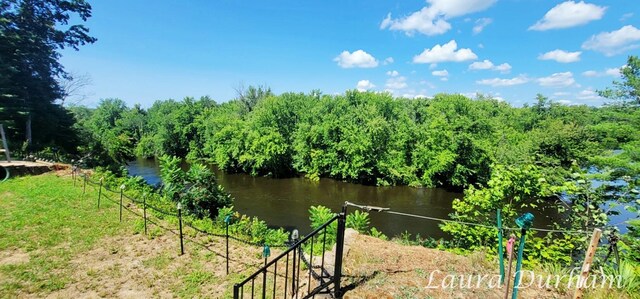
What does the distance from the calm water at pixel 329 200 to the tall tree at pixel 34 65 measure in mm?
8614

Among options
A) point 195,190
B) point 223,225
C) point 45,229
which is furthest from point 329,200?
point 45,229

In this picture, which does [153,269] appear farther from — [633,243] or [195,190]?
[633,243]

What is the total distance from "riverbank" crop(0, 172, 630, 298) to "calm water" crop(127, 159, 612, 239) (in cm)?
735

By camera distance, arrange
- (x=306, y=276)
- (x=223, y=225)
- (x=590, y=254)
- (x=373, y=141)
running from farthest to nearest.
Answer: (x=373, y=141)
(x=223, y=225)
(x=306, y=276)
(x=590, y=254)

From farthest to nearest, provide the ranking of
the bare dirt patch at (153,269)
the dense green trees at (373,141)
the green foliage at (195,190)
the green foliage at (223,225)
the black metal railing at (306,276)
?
1. the dense green trees at (373,141)
2. the green foliage at (195,190)
3. the green foliage at (223,225)
4. the bare dirt patch at (153,269)
5. the black metal railing at (306,276)

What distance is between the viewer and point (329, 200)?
19.8 meters

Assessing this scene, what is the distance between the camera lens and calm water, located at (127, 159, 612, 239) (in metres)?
14.8

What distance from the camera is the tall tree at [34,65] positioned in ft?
50.6

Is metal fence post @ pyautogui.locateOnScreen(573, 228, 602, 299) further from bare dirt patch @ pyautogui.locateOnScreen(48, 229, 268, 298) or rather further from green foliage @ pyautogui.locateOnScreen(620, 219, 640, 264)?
bare dirt patch @ pyautogui.locateOnScreen(48, 229, 268, 298)

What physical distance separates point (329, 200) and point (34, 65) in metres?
20.0

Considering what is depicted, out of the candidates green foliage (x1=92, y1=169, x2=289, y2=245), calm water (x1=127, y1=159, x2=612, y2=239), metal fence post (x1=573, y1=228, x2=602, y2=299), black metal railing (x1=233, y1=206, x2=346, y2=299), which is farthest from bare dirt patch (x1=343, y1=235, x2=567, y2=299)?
calm water (x1=127, y1=159, x2=612, y2=239)

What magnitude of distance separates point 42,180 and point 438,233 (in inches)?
687

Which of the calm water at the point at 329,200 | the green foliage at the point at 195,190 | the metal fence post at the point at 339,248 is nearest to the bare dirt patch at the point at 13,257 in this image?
the green foliage at the point at 195,190

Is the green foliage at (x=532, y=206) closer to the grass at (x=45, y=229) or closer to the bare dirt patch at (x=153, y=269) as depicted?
the bare dirt patch at (x=153, y=269)
